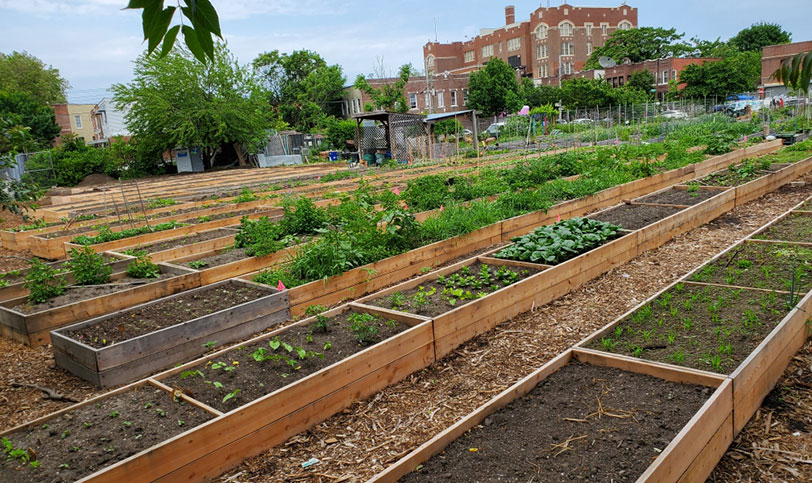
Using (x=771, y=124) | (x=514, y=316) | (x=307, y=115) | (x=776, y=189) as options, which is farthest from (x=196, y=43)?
(x=307, y=115)

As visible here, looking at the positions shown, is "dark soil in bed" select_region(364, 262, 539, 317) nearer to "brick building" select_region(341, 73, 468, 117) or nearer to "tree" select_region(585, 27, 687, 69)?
"brick building" select_region(341, 73, 468, 117)

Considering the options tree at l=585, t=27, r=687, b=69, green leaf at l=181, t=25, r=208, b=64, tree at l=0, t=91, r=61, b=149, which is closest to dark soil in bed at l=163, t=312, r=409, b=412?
green leaf at l=181, t=25, r=208, b=64

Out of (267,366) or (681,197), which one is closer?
(267,366)

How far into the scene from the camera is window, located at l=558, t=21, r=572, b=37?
70812 millimetres

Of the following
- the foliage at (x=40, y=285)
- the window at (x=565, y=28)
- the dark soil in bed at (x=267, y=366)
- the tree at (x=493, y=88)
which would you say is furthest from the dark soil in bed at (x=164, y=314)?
the window at (x=565, y=28)

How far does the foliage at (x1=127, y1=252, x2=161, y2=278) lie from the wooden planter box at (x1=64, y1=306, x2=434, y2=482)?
9.72 feet

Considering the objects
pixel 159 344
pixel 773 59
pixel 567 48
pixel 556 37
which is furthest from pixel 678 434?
pixel 567 48

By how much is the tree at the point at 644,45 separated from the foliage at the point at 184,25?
222 ft

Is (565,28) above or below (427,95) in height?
above

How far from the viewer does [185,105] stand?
29578mm

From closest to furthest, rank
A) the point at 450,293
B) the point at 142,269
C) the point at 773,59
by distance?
1. the point at 450,293
2. the point at 142,269
3. the point at 773,59

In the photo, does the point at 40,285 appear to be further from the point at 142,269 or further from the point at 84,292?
the point at 142,269

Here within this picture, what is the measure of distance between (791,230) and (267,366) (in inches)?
264

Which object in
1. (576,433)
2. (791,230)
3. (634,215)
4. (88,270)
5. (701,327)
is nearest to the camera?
(576,433)
